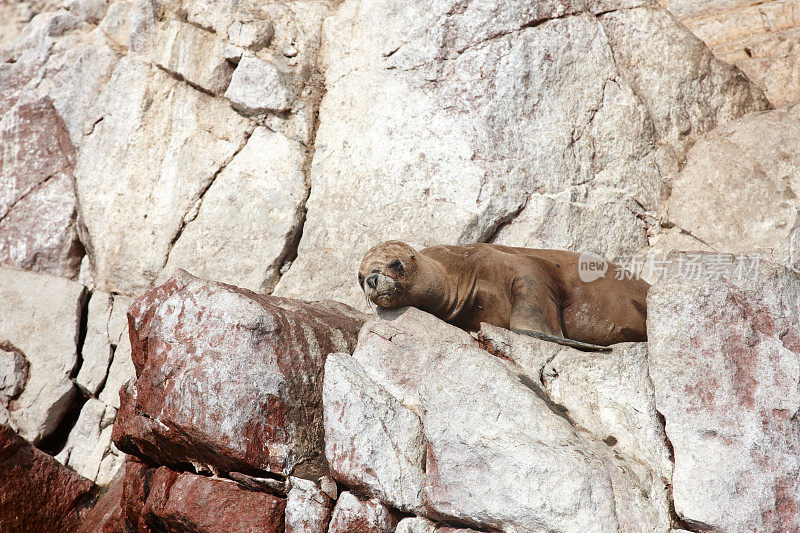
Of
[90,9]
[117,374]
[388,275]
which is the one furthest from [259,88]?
[388,275]

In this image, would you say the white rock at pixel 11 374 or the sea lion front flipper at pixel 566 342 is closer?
the sea lion front flipper at pixel 566 342

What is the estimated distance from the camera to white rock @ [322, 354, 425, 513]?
16.0ft

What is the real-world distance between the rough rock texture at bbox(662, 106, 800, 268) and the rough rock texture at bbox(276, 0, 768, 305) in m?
0.30

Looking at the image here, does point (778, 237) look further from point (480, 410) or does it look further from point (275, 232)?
point (275, 232)

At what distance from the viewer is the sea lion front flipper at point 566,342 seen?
17.2 feet

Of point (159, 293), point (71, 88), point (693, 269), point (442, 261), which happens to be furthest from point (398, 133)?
point (71, 88)

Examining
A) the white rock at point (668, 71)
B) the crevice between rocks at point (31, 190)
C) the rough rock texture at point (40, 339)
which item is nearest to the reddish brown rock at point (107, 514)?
the rough rock texture at point (40, 339)

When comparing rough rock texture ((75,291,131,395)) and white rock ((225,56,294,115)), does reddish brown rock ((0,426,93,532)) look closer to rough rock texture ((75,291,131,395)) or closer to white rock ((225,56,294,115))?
rough rock texture ((75,291,131,395))

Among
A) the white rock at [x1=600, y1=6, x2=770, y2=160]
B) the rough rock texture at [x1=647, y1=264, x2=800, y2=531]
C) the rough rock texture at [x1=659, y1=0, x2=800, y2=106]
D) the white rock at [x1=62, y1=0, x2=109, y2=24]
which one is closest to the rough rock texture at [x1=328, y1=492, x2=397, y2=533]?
the rough rock texture at [x1=647, y1=264, x2=800, y2=531]

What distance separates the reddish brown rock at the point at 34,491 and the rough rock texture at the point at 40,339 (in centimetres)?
107

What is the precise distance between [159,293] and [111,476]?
2.60 meters

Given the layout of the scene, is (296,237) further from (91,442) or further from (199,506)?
(199,506)

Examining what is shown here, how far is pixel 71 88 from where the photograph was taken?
9.09 metres

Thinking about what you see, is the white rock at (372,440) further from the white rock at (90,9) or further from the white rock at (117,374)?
the white rock at (90,9)
